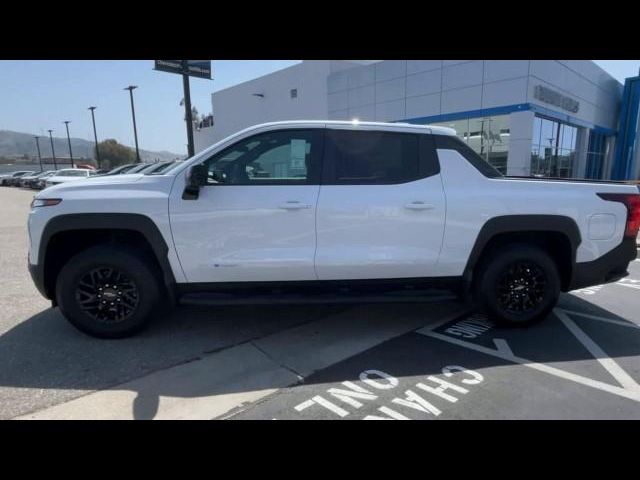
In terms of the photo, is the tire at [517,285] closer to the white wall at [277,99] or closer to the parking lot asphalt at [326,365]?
the parking lot asphalt at [326,365]

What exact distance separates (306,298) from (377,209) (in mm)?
1038

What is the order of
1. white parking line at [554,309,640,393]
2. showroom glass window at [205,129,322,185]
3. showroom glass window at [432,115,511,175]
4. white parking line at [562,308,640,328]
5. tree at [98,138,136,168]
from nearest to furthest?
white parking line at [554,309,640,393]
showroom glass window at [205,129,322,185]
white parking line at [562,308,640,328]
showroom glass window at [432,115,511,175]
tree at [98,138,136,168]

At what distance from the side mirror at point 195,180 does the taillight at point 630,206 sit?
3.68m

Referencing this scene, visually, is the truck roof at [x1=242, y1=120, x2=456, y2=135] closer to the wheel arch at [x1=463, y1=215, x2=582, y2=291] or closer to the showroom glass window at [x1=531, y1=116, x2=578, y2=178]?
the wheel arch at [x1=463, y1=215, x2=582, y2=291]

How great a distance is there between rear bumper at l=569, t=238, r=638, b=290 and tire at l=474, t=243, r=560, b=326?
215mm

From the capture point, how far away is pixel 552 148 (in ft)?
68.3

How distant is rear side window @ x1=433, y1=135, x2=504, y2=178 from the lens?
3770 mm

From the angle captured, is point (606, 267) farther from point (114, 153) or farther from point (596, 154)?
point (114, 153)

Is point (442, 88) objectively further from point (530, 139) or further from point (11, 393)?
point (11, 393)

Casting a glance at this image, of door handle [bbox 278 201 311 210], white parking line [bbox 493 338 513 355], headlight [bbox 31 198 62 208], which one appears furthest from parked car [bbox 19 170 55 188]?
white parking line [bbox 493 338 513 355]

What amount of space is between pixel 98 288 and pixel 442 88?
20101mm

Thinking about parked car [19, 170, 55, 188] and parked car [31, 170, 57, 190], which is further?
parked car [19, 170, 55, 188]

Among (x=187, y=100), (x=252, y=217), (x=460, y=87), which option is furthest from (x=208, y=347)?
(x=460, y=87)

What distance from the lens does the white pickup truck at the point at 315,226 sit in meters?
3.43
